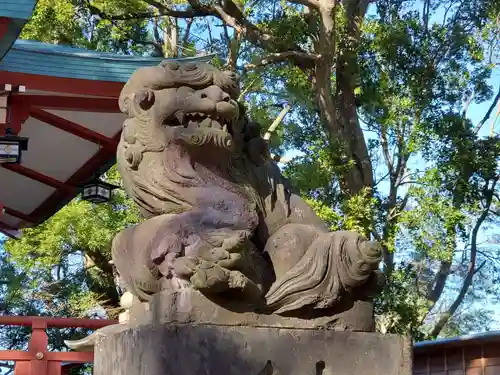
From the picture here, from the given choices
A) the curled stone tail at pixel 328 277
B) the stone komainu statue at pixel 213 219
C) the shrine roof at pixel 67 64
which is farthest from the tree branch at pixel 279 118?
the curled stone tail at pixel 328 277

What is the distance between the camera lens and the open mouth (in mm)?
2533

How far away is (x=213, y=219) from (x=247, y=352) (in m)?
0.43

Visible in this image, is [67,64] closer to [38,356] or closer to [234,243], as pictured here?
[38,356]

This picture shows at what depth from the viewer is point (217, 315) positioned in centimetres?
226

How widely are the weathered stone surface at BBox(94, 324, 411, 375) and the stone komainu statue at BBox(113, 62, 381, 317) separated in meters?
0.11

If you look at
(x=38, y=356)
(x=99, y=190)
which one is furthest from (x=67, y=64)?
(x=38, y=356)

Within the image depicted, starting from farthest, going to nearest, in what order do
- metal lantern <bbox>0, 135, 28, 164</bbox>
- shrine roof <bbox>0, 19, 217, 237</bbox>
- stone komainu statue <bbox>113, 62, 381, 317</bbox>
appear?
shrine roof <bbox>0, 19, 217, 237</bbox>, metal lantern <bbox>0, 135, 28, 164</bbox>, stone komainu statue <bbox>113, 62, 381, 317</bbox>

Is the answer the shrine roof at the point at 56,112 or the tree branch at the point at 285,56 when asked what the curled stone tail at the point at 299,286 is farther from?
the tree branch at the point at 285,56

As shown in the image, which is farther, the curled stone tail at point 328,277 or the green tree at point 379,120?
the green tree at point 379,120

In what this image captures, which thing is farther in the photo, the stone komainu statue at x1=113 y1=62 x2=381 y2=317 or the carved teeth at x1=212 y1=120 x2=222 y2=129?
the carved teeth at x1=212 y1=120 x2=222 y2=129

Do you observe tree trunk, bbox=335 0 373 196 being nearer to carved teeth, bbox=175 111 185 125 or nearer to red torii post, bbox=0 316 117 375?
red torii post, bbox=0 316 117 375

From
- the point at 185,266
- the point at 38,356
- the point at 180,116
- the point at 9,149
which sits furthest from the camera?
the point at 9,149

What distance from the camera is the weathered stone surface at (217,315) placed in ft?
7.32

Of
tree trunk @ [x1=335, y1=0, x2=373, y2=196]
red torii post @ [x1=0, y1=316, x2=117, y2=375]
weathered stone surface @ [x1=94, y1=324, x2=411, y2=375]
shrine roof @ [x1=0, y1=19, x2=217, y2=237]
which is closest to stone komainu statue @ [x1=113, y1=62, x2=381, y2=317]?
weathered stone surface @ [x1=94, y1=324, x2=411, y2=375]
